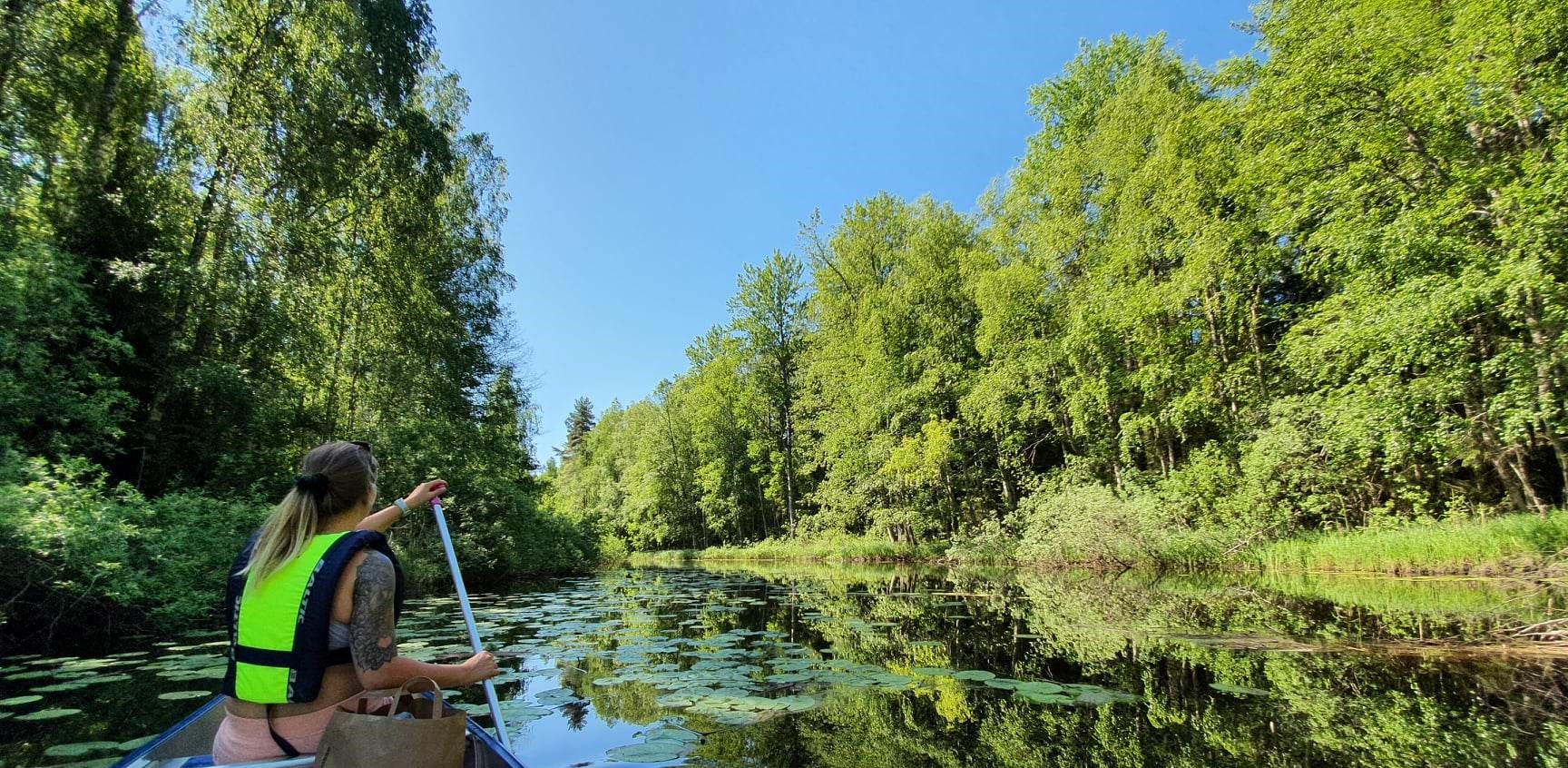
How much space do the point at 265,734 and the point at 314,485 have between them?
791 millimetres

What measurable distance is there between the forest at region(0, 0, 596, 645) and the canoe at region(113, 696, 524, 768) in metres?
4.37

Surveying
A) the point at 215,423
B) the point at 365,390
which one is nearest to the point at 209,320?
the point at 215,423

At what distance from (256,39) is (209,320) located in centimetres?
472

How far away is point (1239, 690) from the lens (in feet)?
13.7

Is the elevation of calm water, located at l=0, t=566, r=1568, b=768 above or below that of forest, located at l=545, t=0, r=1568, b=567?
below

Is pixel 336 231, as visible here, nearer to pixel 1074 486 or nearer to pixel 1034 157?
pixel 1074 486

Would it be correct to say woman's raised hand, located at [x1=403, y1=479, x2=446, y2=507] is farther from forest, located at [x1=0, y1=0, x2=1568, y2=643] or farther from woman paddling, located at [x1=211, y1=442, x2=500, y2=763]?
forest, located at [x1=0, y1=0, x2=1568, y2=643]

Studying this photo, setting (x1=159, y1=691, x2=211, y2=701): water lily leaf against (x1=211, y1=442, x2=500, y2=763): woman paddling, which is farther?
(x1=159, y1=691, x2=211, y2=701): water lily leaf

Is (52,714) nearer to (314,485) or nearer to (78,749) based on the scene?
(78,749)

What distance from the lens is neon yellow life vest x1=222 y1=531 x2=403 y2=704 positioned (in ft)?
6.17

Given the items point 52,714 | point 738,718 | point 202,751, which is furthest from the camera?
point 738,718

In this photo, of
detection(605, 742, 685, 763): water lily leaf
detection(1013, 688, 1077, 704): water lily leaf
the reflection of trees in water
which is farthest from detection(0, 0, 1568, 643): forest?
detection(1013, 688, 1077, 704): water lily leaf

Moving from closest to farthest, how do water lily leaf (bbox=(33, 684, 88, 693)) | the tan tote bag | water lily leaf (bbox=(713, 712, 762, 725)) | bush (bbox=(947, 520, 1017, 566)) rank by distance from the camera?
1. the tan tote bag
2. water lily leaf (bbox=(713, 712, 762, 725))
3. water lily leaf (bbox=(33, 684, 88, 693))
4. bush (bbox=(947, 520, 1017, 566))

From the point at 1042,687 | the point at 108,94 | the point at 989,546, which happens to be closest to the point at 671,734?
the point at 1042,687
